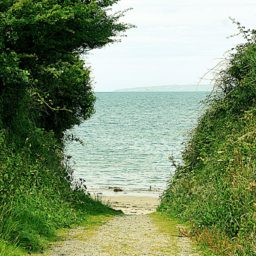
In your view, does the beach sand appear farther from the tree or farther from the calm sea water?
the tree

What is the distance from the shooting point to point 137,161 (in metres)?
48.9

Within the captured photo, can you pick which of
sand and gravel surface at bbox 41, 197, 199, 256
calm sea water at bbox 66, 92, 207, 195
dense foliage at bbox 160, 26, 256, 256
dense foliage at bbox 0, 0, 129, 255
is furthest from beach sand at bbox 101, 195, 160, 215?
sand and gravel surface at bbox 41, 197, 199, 256

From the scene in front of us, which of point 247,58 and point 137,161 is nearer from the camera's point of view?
point 247,58

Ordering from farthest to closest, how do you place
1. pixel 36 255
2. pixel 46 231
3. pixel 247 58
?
1. pixel 247 58
2. pixel 46 231
3. pixel 36 255

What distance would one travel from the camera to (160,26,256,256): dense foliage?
10547 millimetres

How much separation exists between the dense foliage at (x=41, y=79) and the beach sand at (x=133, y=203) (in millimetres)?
8024

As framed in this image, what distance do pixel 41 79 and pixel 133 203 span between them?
14.0m

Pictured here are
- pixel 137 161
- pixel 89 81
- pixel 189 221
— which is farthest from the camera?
pixel 137 161

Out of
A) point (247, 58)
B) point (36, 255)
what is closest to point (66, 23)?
point (247, 58)

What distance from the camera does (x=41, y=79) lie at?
1839 centimetres

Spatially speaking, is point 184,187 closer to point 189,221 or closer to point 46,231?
point 189,221

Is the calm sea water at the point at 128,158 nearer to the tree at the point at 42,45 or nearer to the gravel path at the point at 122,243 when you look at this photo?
the tree at the point at 42,45

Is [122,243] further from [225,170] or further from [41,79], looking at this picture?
[41,79]

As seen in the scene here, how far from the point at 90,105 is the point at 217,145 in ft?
23.7
